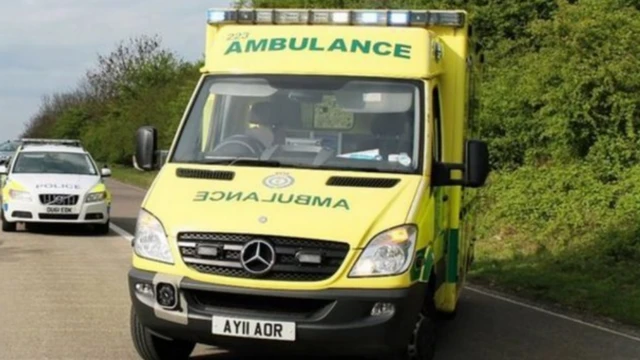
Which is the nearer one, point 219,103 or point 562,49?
point 219,103

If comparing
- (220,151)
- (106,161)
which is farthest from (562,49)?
(106,161)

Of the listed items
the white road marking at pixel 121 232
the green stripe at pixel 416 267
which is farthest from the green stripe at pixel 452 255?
the white road marking at pixel 121 232

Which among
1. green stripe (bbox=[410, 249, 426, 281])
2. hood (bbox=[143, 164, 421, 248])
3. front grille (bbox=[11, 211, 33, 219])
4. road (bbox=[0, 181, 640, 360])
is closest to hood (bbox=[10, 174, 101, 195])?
front grille (bbox=[11, 211, 33, 219])

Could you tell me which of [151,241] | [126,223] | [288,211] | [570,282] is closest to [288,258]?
[288,211]

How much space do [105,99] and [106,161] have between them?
1405 centimetres

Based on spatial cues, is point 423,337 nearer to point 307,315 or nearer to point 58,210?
point 307,315

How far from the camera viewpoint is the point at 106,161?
227ft

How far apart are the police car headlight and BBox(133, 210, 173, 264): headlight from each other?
11.1 meters

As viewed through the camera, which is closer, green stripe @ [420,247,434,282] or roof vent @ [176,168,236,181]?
green stripe @ [420,247,434,282]

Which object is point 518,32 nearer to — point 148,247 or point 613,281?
point 613,281

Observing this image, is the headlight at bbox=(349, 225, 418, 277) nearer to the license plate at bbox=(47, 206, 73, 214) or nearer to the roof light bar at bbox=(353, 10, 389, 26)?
the roof light bar at bbox=(353, 10, 389, 26)

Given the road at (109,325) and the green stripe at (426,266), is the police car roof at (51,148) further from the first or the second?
the green stripe at (426,266)

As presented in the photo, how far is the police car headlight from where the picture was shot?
17203 mm

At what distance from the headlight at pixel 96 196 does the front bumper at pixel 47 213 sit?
7 cm
